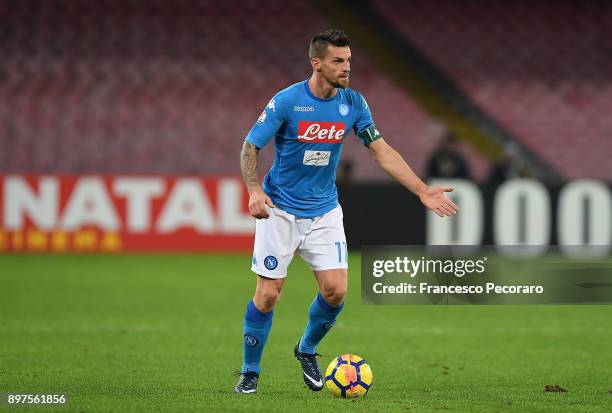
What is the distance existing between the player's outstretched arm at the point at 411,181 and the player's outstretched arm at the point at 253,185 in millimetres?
784

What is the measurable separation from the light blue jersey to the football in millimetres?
873

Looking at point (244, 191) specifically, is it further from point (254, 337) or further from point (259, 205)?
point (259, 205)

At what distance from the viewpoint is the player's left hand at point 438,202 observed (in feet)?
19.7

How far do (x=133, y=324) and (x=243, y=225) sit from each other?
6.71 m

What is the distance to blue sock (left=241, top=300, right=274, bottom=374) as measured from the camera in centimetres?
623

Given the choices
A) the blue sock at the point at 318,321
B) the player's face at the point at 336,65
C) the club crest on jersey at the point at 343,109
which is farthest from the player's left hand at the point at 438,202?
the blue sock at the point at 318,321

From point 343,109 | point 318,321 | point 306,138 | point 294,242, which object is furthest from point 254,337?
point 343,109

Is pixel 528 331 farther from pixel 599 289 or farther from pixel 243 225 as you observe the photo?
pixel 243 225

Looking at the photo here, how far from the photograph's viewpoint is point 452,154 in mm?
15938

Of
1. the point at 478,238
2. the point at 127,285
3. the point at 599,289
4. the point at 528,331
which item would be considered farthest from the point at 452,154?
the point at 599,289

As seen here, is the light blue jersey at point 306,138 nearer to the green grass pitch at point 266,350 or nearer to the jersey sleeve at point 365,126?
the jersey sleeve at point 365,126

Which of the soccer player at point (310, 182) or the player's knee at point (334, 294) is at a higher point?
the soccer player at point (310, 182)

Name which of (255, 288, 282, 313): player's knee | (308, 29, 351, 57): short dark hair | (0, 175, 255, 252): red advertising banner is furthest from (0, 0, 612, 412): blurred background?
(308, 29, 351, 57): short dark hair

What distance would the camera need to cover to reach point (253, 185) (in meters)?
5.91
